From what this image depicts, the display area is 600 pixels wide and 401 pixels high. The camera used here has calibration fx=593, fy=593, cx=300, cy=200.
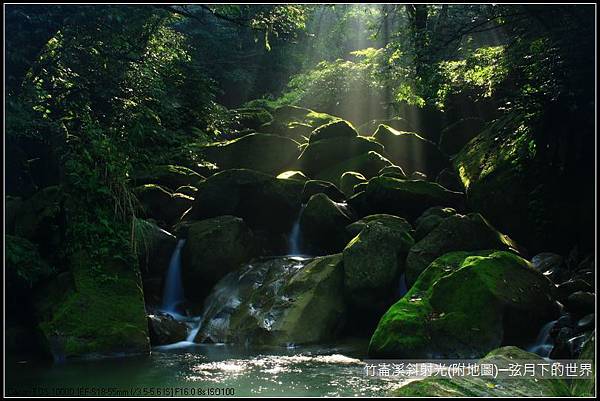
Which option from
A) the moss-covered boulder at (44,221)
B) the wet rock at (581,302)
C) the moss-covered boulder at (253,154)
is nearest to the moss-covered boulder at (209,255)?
the moss-covered boulder at (44,221)

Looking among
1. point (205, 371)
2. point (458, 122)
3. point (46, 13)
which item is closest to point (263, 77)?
point (458, 122)

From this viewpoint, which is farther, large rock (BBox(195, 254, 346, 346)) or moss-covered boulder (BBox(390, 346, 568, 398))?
large rock (BBox(195, 254, 346, 346))

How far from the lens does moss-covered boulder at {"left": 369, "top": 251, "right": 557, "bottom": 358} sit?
935 centimetres

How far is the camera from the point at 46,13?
33.3ft

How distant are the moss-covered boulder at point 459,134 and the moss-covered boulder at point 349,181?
507 cm

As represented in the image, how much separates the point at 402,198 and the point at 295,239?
2.97 metres

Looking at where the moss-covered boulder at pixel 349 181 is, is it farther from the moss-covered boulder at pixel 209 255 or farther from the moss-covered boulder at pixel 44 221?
the moss-covered boulder at pixel 44 221

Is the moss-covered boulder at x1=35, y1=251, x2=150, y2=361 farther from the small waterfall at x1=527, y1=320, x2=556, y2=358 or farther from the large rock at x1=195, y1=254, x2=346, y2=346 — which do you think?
the small waterfall at x1=527, y1=320, x2=556, y2=358

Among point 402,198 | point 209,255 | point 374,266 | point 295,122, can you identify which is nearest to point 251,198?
point 209,255

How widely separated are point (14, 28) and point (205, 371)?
6.42m

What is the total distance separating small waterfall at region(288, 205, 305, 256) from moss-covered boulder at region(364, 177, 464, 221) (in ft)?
6.19

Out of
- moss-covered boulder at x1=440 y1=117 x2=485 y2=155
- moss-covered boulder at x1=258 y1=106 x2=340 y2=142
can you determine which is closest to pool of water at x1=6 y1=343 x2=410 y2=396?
moss-covered boulder at x1=440 y1=117 x2=485 y2=155

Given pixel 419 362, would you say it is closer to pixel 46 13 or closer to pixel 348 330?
pixel 348 330

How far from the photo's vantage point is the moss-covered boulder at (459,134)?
21041mm
